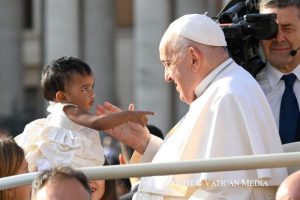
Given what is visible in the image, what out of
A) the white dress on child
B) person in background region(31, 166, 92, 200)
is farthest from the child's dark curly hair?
person in background region(31, 166, 92, 200)

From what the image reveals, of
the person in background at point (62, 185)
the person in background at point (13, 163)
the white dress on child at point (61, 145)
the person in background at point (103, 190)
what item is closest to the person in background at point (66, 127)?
the white dress on child at point (61, 145)

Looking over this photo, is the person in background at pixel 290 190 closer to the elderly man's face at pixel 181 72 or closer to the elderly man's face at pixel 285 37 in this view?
the elderly man's face at pixel 181 72

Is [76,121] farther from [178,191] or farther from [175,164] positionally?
[175,164]

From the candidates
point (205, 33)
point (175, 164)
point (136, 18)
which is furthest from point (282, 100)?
point (136, 18)

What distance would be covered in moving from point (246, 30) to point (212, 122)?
0.90m

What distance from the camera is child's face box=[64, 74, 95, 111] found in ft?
28.4

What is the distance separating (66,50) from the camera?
51.5 m

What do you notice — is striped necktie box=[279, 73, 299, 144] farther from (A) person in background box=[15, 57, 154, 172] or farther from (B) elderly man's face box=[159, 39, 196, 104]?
Answer: (A) person in background box=[15, 57, 154, 172]

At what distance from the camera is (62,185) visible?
6223 millimetres

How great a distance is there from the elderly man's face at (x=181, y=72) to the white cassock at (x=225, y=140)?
4.6 inches

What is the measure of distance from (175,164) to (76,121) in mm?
2006

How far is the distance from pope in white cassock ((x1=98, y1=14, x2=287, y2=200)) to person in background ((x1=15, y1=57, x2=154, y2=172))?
31.4 inches

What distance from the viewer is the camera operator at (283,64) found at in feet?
27.5

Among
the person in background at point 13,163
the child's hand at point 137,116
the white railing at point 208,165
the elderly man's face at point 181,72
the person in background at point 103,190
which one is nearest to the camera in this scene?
the white railing at point 208,165
